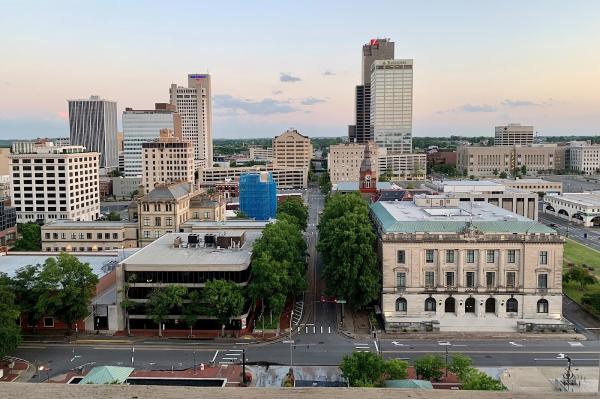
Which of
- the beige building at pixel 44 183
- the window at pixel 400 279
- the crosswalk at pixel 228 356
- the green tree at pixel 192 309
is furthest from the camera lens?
the beige building at pixel 44 183

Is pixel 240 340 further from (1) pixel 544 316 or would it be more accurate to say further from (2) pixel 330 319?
(1) pixel 544 316

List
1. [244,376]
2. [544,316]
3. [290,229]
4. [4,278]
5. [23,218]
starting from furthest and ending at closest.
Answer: [23,218], [290,229], [544,316], [4,278], [244,376]

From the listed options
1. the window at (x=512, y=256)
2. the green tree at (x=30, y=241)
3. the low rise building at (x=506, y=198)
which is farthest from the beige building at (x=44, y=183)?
the window at (x=512, y=256)

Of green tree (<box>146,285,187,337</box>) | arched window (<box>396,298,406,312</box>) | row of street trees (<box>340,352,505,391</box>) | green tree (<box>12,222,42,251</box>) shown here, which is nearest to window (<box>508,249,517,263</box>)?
arched window (<box>396,298,406,312</box>)

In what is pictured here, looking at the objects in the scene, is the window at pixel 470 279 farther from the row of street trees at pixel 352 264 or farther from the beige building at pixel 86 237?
the beige building at pixel 86 237

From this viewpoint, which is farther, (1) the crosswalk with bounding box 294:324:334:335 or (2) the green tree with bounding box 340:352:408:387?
(1) the crosswalk with bounding box 294:324:334:335

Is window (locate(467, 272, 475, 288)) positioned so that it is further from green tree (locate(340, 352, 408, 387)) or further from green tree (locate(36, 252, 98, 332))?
green tree (locate(36, 252, 98, 332))

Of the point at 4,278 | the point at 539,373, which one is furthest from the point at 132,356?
the point at 539,373
